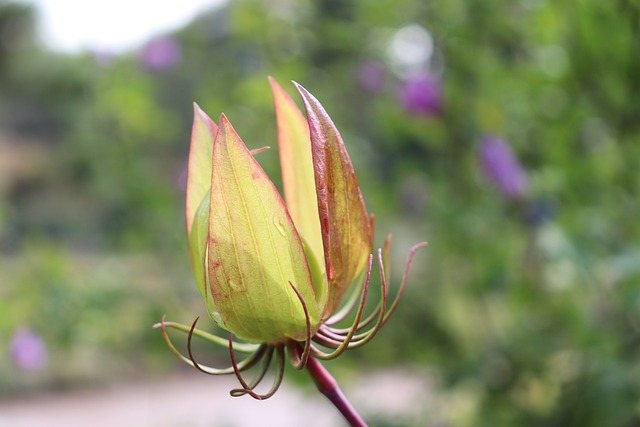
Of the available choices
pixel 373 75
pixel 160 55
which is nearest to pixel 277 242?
pixel 373 75

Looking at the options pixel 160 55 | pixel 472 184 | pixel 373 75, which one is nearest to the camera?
pixel 472 184

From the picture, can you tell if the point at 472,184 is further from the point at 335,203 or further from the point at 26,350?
the point at 26,350

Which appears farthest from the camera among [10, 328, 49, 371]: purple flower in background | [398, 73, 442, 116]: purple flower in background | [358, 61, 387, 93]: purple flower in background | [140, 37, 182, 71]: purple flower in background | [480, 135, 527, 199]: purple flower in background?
[140, 37, 182, 71]: purple flower in background

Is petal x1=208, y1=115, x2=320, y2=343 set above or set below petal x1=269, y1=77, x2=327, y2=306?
below

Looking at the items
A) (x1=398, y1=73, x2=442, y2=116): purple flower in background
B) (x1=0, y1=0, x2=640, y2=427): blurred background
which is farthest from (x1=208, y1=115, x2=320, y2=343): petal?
(x1=398, y1=73, x2=442, y2=116): purple flower in background

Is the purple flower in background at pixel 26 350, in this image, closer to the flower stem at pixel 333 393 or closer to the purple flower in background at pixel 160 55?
the purple flower in background at pixel 160 55

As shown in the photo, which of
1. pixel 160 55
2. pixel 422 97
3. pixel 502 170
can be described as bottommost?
pixel 502 170

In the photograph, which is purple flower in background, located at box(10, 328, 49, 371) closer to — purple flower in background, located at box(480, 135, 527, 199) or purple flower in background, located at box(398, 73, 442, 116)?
purple flower in background, located at box(398, 73, 442, 116)

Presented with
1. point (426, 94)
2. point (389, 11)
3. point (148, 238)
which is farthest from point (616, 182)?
point (148, 238)
